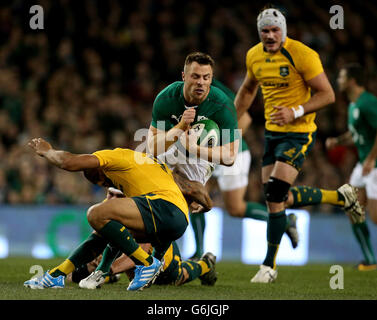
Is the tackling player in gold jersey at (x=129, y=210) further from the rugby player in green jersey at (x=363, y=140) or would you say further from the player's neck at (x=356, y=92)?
the player's neck at (x=356, y=92)

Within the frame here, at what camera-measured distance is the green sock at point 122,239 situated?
479cm

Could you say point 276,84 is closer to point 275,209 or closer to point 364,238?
point 275,209

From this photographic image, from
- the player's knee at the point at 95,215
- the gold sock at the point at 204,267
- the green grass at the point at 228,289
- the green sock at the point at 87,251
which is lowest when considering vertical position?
the green grass at the point at 228,289

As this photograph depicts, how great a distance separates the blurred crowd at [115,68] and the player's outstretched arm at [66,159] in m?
5.46

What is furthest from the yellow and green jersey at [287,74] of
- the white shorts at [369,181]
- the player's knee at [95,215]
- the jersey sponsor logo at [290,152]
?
the player's knee at [95,215]

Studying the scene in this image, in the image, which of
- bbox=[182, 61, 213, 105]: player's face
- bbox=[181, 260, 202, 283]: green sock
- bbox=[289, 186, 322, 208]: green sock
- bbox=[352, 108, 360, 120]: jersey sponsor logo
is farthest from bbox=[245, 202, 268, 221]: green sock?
bbox=[182, 61, 213, 105]: player's face

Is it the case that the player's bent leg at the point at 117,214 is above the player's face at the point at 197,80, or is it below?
below

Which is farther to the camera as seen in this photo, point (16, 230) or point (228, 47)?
point (228, 47)

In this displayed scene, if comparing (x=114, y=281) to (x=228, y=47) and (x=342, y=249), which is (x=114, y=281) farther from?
(x=228, y=47)

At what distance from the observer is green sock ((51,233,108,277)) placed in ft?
16.8

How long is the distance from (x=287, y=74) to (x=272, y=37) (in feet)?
1.15
